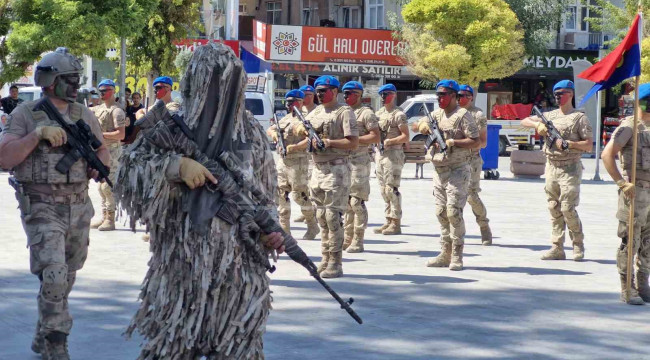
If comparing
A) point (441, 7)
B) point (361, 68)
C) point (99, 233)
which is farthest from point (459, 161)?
point (361, 68)

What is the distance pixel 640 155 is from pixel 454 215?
213cm

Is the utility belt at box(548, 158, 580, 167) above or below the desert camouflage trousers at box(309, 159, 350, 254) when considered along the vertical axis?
above

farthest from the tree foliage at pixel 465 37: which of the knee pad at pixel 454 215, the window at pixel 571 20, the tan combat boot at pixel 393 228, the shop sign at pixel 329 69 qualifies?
the knee pad at pixel 454 215

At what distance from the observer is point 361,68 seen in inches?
1551

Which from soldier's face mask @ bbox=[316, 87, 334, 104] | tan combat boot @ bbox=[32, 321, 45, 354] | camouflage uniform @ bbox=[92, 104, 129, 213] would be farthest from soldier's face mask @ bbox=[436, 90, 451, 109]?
tan combat boot @ bbox=[32, 321, 45, 354]

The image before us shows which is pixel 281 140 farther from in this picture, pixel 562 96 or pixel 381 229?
pixel 562 96

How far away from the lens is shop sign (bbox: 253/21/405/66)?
38.6 m

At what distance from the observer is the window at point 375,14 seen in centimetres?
4225

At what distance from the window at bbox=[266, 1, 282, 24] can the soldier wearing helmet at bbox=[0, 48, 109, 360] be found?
4074cm

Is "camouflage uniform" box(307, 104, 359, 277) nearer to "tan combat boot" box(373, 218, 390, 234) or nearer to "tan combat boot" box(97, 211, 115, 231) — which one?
"tan combat boot" box(373, 218, 390, 234)

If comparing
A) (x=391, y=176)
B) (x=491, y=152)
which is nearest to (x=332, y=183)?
(x=391, y=176)

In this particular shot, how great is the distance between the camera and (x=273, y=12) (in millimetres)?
47125

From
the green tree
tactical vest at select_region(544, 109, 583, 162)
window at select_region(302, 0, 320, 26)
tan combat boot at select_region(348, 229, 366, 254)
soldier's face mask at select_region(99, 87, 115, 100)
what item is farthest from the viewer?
window at select_region(302, 0, 320, 26)

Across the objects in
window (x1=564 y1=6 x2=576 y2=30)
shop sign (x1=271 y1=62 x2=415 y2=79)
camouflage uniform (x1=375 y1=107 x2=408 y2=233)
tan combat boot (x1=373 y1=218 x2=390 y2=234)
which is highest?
window (x1=564 y1=6 x2=576 y2=30)
